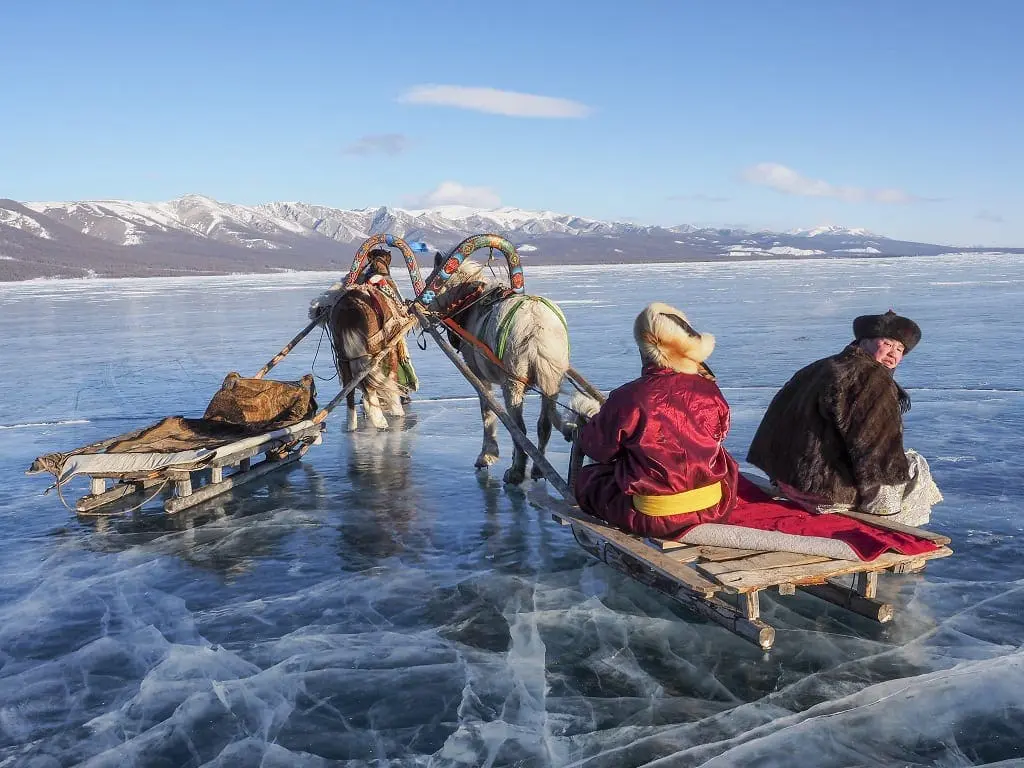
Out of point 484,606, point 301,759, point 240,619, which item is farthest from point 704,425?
point 240,619

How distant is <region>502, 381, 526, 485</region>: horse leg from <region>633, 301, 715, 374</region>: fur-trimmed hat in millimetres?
2631

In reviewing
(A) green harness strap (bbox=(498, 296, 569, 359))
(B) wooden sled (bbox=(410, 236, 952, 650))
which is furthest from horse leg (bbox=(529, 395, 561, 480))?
(B) wooden sled (bbox=(410, 236, 952, 650))

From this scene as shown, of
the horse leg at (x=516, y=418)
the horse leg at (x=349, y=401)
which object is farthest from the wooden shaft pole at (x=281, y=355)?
the horse leg at (x=516, y=418)

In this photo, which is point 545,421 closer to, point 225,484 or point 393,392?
point 225,484

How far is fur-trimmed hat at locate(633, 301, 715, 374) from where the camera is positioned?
4477 millimetres

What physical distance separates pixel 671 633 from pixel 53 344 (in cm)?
1956

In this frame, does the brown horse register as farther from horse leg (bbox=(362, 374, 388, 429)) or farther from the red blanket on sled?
the red blanket on sled

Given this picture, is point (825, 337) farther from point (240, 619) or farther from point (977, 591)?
point (240, 619)

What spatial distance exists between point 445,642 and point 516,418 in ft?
9.88

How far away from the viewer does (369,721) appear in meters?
4.08

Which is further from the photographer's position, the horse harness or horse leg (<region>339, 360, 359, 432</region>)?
horse leg (<region>339, 360, 359, 432</region>)

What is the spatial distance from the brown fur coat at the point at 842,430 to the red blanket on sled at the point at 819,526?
18 cm

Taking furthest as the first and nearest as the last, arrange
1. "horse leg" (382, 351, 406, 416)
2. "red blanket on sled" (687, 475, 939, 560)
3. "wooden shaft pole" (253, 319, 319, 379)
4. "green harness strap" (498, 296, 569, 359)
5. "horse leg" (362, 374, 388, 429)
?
"horse leg" (382, 351, 406, 416) → "horse leg" (362, 374, 388, 429) → "wooden shaft pole" (253, 319, 319, 379) → "green harness strap" (498, 296, 569, 359) → "red blanket on sled" (687, 475, 939, 560)

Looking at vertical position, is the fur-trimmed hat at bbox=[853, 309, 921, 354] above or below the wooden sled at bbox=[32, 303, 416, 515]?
above
